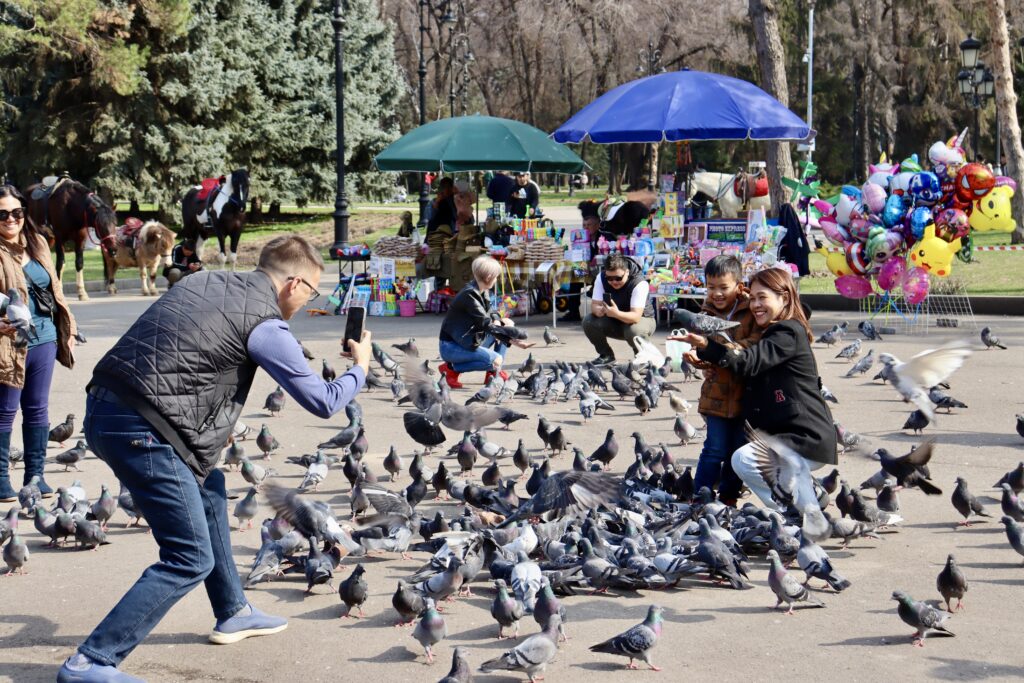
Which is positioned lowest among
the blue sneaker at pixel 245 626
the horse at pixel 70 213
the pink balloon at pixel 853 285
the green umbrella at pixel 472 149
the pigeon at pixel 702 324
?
the blue sneaker at pixel 245 626

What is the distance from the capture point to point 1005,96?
890 inches

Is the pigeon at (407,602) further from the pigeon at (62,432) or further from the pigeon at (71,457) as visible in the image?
the pigeon at (62,432)

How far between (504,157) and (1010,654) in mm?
13364

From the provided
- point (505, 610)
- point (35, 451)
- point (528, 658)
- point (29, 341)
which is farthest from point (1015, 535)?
point (35, 451)

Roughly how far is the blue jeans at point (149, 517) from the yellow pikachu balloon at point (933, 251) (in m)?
11.4

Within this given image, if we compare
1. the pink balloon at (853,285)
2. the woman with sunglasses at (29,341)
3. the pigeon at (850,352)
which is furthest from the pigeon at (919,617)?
the pink balloon at (853,285)

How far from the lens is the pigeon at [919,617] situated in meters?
5.00

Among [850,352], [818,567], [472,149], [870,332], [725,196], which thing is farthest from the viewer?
[725,196]

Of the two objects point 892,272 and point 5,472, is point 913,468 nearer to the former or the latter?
point 5,472

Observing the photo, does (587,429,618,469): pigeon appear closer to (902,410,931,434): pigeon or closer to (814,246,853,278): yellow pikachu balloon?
(902,410,931,434): pigeon

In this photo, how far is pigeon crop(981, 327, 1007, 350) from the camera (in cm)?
1331

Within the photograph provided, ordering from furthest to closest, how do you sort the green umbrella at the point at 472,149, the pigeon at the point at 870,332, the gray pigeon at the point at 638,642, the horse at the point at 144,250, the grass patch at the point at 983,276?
the horse at the point at 144,250
the grass patch at the point at 983,276
the green umbrella at the point at 472,149
the pigeon at the point at 870,332
the gray pigeon at the point at 638,642

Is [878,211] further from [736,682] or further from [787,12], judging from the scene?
[787,12]

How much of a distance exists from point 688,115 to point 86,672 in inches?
474
